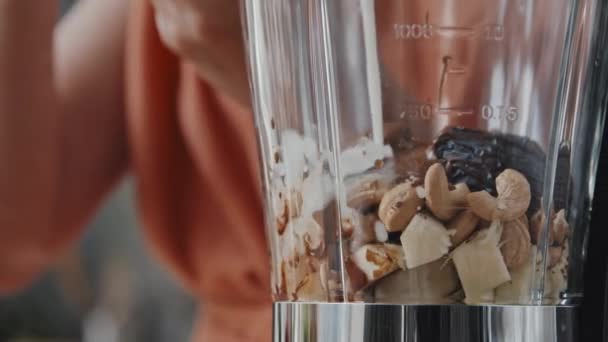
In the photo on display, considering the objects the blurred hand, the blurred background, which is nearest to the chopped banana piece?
the blurred hand

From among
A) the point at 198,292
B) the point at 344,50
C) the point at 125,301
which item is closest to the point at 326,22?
the point at 344,50

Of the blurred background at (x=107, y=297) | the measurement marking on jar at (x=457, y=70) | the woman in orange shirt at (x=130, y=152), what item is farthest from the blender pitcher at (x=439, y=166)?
the blurred background at (x=107, y=297)

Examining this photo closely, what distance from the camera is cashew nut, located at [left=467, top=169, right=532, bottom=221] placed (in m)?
0.31

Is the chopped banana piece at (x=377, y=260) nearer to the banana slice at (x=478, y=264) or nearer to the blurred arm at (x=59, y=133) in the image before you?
the banana slice at (x=478, y=264)

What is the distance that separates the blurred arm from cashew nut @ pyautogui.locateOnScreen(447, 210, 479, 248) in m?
0.48

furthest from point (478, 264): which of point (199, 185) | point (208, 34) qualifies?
point (199, 185)

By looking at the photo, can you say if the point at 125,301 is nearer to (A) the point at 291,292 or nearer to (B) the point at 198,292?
(B) the point at 198,292

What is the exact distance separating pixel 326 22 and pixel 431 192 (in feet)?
0.23

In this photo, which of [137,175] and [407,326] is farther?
[137,175]

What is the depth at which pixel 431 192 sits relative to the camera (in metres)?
0.31

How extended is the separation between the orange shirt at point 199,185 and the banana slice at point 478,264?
45 centimetres

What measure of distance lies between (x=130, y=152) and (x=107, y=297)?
Result: 4.18 ft

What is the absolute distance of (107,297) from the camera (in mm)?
2092

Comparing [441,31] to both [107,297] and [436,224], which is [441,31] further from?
[107,297]
